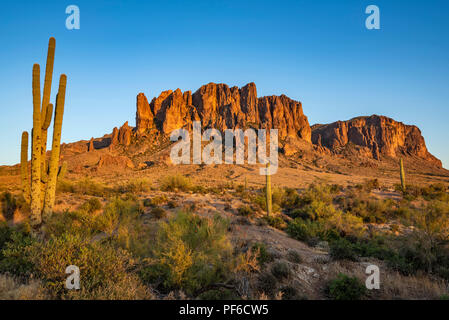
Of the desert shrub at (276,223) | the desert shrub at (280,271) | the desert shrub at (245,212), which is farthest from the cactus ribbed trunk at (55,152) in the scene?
the desert shrub at (276,223)

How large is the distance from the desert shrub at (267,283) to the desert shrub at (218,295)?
27.9 inches

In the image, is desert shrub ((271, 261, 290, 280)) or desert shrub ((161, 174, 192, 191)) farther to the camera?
desert shrub ((161, 174, 192, 191))

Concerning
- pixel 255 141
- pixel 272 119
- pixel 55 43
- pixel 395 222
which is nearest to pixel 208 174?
pixel 255 141

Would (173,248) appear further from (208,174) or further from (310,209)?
(208,174)

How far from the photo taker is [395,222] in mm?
13484

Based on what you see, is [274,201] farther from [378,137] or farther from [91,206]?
[378,137]

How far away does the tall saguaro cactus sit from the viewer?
745 cm

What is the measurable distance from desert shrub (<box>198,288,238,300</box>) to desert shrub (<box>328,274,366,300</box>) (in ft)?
6.77

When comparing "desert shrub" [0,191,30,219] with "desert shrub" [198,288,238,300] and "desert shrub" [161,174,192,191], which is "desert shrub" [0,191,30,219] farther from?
"desert shrub" [198,288,238,300]

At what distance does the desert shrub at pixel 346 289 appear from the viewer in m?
4.31

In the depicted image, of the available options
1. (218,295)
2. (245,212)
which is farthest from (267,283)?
(245,212)

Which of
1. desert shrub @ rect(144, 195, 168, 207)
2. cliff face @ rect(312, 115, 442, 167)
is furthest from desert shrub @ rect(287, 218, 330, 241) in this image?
cliff face @ rect(312, 115, 442, 167)

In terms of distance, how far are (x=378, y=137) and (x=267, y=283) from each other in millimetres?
103165
